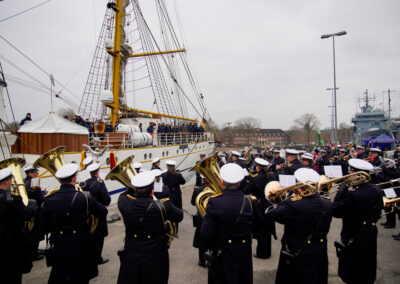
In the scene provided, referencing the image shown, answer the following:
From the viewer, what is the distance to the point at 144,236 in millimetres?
2943

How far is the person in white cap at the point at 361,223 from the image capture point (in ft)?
11.5

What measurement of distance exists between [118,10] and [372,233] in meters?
15.9

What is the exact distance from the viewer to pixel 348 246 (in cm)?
370

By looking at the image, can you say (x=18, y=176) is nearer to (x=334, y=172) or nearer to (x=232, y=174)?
(x=232, y=174)

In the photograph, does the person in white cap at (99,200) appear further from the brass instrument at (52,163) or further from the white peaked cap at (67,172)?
the white peaked cap at (67,172)

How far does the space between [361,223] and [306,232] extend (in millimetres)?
1231

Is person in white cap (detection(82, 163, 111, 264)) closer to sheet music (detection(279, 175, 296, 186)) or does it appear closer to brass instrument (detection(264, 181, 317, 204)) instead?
brass instrument (detection(264, 181, 317, 204))

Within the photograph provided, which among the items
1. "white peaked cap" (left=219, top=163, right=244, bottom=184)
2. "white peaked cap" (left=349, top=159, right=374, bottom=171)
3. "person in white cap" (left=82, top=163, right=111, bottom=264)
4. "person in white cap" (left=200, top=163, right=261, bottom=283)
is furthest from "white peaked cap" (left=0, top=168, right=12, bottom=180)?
"white peaked cap" (left=349, top=159, right=374, bottom=171)

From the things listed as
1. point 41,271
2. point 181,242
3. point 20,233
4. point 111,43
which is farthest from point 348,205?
point 111,43

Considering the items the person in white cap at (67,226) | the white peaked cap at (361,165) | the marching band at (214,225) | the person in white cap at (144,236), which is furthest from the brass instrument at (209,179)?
the white peaked cap at (361,165)

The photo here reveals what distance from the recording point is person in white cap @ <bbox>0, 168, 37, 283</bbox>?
3.22 m

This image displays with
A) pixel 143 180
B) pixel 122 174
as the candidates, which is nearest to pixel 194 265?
pixel 122 174

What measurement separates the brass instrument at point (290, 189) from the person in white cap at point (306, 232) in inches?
2.2

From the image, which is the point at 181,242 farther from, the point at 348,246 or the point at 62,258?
the point at 348,246
